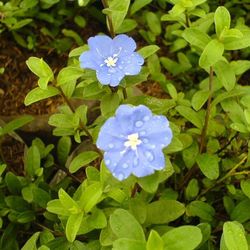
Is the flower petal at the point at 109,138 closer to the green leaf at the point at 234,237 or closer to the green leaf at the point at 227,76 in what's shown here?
the green leaf at the point at 234,237

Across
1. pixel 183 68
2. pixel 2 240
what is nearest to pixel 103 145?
pixel 2 240

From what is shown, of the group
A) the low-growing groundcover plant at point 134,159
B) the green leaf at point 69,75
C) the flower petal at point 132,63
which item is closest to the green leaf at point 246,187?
the low-growing groundcover plant at point 134,159

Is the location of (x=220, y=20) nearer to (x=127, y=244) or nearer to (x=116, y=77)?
(x=116, y=77)

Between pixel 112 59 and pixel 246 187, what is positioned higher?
pixel 112 59

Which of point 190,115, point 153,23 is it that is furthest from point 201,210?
point 153,23

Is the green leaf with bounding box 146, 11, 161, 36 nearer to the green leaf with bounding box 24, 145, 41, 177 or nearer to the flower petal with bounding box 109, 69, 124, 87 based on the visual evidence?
the green leaf with bounding box 24, 145, 41, 177

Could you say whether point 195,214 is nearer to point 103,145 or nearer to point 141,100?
point 141,100
